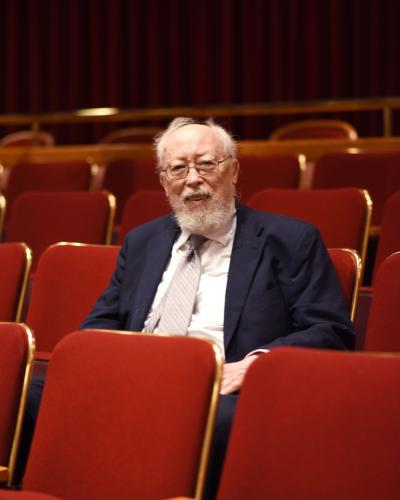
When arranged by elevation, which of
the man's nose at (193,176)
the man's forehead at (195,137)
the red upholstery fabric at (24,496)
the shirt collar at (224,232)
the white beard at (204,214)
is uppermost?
the man's forehead at (195,137)

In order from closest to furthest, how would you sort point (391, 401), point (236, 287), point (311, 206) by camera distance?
point (391, 401) < point (236, 287) < point (311, 206)

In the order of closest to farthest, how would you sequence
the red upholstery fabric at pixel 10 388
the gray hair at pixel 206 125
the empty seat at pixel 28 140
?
the red upholstery fabric at pixel 10 388, the gray hair at pixel 206 125, the empty seat at pixel 28 140

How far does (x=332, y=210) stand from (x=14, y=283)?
0.69 m

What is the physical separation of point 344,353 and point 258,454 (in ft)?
0.47

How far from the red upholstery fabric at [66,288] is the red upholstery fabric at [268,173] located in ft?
2.39

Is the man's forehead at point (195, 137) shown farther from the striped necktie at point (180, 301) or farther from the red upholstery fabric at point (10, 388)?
the red upholstery fabric at point (10, 388)

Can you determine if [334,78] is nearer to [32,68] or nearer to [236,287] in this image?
[32,68]

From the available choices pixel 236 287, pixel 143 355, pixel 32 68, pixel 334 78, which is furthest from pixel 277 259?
pixel 32 68

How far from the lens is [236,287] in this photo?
5.35 ft

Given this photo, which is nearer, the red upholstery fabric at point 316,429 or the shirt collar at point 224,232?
the red upholstery fabric at point 316,429

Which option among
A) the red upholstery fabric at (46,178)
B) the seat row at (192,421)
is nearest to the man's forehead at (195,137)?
the seat row at (192,421)

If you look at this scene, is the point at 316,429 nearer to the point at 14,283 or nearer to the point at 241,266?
the point at 241,266

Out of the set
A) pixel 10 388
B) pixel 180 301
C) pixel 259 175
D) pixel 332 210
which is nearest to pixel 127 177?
pixel 259 175

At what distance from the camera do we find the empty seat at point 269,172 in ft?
8.53
